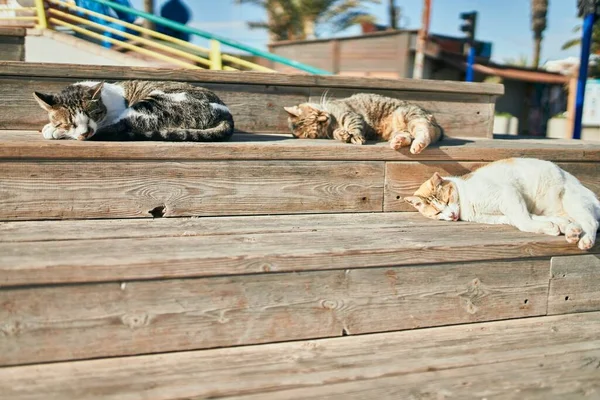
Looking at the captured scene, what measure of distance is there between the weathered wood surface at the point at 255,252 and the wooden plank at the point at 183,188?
21 centimetres

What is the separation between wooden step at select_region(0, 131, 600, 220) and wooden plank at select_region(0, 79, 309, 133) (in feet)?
0.53

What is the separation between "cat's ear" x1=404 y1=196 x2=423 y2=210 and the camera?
8.83ft

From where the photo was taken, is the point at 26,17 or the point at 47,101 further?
the point at 26,17

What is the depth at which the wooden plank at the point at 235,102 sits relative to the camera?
2889 millimetres

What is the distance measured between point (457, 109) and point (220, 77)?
1.65 metres

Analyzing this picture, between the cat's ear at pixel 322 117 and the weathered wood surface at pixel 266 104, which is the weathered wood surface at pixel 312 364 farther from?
the weathered wood surface at pixel 266 104

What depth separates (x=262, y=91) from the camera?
130 inches

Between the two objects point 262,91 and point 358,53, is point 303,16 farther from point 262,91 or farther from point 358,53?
point 262,91

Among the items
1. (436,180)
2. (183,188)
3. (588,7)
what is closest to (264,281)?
(183,188)

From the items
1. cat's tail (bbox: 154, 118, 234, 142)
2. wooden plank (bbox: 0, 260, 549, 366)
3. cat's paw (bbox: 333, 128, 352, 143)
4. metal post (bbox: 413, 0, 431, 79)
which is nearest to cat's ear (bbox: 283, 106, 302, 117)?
cat's paw (bbox: 333, 128, 352, 143)

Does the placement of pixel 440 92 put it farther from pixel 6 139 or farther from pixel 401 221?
pixel 6 139

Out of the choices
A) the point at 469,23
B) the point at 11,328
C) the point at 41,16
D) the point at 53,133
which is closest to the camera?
the point at 11,328

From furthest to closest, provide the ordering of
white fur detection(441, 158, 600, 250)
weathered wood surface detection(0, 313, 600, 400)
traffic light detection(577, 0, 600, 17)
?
1. traffic light detection(577, 0, 600, 17)
2. white fur detection(441, 158, 600, 250)
3. weathered wood surface detection(0, 313, 600, 400)

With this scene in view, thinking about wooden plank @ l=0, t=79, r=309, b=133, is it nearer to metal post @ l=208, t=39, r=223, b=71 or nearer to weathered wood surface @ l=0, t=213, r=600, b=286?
weathered wood surface @ l=0, t=213, r=600, b=286
